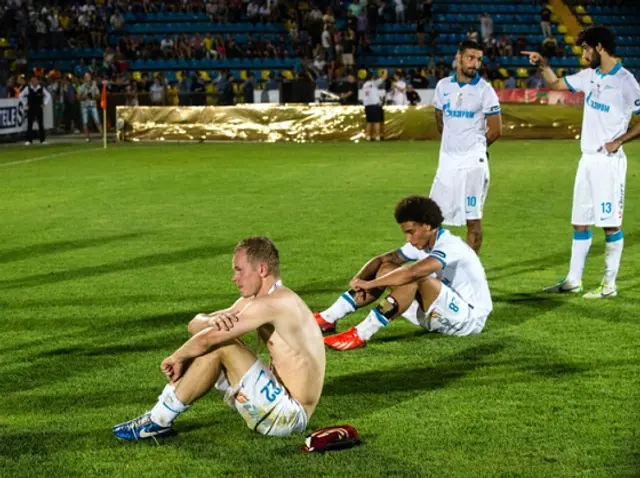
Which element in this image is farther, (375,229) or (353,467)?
(375,229)

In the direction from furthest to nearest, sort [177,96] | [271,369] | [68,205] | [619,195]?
[177,96], [68,205], [619,195], [271,369]

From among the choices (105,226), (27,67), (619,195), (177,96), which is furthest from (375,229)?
(27,67)

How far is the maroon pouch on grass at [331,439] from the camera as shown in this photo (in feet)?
17.6

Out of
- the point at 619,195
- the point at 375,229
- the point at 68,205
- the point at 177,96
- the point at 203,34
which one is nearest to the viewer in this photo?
the point at 619,195

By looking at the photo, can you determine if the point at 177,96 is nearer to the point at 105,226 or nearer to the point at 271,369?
the point at 105,226

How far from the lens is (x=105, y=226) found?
47.0 ft

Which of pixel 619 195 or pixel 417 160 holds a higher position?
pixel 619 195

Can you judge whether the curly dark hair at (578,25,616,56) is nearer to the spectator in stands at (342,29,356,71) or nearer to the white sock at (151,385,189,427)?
the white sock at (151,385,189,427)

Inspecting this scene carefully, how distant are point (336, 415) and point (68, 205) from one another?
37.1ft

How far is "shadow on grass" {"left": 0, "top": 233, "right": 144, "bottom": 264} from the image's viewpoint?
11984 millimetres

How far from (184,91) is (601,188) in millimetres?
29754

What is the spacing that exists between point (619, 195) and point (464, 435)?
435cm

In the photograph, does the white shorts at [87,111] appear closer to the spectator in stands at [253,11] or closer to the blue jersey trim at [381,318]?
the spectator in stands at [253,11]

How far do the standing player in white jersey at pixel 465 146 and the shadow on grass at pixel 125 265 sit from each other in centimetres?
280
